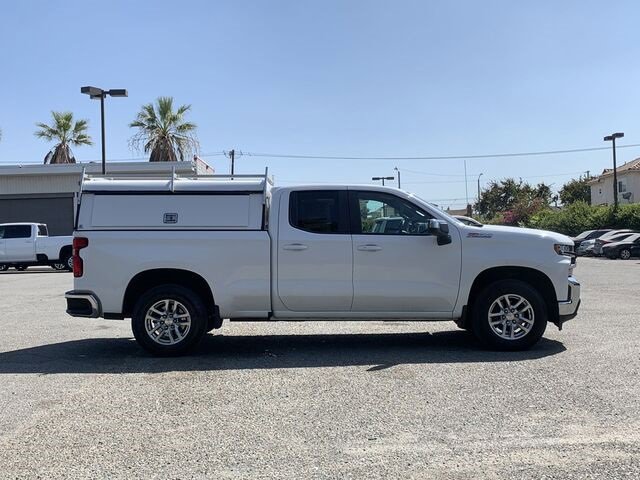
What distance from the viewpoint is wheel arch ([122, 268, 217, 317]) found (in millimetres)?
7465

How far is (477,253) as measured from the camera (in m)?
7.36

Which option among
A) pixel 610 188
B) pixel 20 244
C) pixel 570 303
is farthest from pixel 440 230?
pixel 610 188

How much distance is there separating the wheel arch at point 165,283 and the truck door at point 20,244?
59.8 ft

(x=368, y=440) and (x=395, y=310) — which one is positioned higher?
(x=395, y=310)

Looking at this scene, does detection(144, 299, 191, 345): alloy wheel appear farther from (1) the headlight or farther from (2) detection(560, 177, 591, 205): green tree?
(2) detection(560, 177, 591, 205): green tree

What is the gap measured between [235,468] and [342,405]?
1511mm

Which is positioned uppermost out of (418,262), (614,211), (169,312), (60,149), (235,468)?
(60,149)

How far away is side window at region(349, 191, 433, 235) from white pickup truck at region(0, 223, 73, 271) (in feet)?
61.7

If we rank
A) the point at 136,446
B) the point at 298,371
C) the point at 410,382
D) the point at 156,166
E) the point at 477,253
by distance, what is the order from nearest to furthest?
the point at 136,446, the point at 410,382, the point at 298,371, the point at 477,253, the point at 156,166

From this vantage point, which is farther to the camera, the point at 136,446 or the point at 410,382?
the point at 410,382

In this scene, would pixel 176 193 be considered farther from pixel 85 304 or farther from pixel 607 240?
pixel 607 240

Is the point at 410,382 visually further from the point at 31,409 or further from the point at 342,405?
the point at 31,409

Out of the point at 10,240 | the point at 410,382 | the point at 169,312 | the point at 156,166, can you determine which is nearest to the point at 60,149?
the point at 156,166

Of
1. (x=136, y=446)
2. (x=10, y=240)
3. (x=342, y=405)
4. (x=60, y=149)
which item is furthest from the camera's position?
(x=60, y=149)
